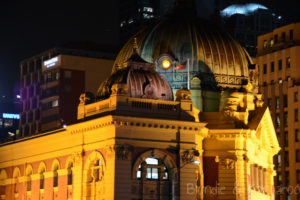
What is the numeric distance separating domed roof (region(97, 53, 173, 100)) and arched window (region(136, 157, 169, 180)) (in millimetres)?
5622

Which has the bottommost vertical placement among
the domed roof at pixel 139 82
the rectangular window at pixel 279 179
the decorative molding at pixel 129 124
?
the rectangular window at pixel 279 179

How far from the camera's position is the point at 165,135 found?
66.6 m

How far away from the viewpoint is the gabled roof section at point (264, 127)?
76.7 meters

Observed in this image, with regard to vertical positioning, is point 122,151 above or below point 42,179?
above

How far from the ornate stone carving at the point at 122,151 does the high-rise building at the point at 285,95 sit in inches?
2272

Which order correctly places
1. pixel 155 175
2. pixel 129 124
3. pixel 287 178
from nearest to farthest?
1. pixel 129 124
2. pixel 155 175
3. pixel 287 178

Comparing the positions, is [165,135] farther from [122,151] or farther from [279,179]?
[279,179]

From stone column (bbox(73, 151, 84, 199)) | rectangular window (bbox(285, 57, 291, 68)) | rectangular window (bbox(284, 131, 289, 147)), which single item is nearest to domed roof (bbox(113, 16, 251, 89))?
stone column (bbox(73, 151, 84, 199))

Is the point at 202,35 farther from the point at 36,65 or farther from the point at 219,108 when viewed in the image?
the point at 36,65

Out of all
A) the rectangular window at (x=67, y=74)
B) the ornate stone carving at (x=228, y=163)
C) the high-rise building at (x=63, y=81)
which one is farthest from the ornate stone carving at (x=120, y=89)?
the rectangular window at (x=67, y=74)

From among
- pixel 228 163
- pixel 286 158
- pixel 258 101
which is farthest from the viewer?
pixel 286 158

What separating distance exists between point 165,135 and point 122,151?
470cm

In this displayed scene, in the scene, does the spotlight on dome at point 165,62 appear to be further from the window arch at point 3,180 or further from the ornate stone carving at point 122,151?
the window arch at point 3,180

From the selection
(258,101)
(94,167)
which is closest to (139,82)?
(94,167)
